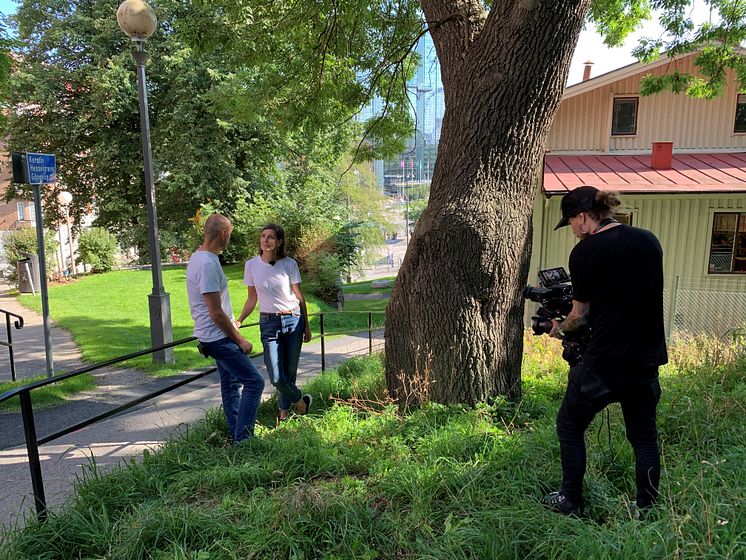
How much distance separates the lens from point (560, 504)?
268 centimetres

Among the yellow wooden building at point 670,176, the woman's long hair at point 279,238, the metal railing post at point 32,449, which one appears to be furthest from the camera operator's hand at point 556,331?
the yellow wooden building at point 670,176

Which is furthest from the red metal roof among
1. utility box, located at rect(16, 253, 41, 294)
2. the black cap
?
utility box, located at rect(16, 253, 41, 294)

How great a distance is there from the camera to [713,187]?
38.2ft

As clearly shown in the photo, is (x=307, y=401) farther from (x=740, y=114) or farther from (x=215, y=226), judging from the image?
(x=740, y=114)

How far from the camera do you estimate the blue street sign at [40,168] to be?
261 inches

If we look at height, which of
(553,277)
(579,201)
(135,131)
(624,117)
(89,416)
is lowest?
(89,416)

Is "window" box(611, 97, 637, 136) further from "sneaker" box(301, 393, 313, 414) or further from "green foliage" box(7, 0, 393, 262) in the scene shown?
"sneaker" box(301, 393, 313, 414)

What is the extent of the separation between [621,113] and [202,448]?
1484 centimetres

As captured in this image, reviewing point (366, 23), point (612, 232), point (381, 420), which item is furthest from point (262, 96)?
point (612, 232)

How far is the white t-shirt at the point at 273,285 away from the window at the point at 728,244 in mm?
12150

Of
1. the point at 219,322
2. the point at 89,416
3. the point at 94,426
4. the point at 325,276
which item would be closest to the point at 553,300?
the point at 219,322

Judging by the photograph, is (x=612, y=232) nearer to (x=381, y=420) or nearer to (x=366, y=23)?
(x=381, y=420)

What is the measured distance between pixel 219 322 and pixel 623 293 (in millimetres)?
2588

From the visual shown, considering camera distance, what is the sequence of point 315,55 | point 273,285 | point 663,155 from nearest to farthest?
point 273,285 → point 315,55 → point 663,155
